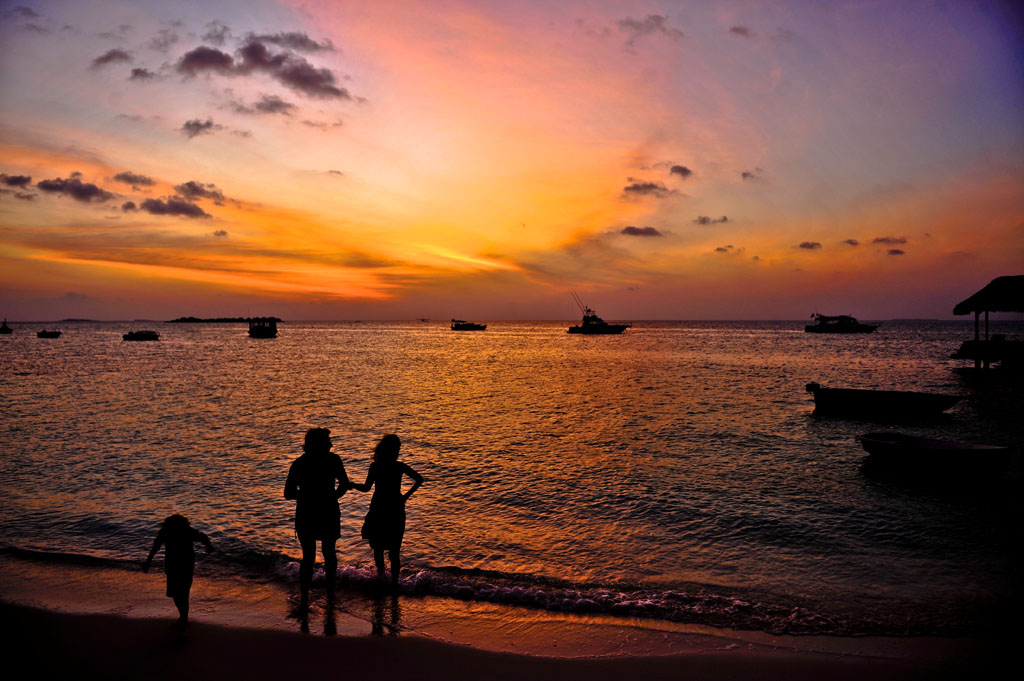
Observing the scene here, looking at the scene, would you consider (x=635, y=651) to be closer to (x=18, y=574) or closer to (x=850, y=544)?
(x=850, y=544)

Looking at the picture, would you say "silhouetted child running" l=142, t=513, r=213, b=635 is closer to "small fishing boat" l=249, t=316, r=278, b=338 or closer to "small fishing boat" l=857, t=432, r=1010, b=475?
"small fishing boat" l=857, t=432, r=1010, b=475

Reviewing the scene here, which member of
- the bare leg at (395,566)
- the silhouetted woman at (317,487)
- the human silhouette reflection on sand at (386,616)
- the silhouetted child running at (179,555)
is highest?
the silhouetted woman at (317,487)

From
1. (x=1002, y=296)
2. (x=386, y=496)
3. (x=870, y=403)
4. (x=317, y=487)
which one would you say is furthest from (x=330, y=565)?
(x=1002, y=296)

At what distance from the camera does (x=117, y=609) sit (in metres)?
6.98

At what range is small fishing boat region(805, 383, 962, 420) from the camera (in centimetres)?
2570

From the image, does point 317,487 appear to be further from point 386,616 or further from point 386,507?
point 386,616

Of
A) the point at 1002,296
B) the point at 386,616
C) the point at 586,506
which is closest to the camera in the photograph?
the point at 386,616

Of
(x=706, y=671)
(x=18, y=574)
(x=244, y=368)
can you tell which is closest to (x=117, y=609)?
(x=18, y=574)

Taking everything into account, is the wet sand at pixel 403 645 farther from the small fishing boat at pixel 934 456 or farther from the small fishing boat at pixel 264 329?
the small fishing boat at pixel 264 329

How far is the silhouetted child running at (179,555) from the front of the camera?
5973 millimetres

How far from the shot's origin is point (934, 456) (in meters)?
14.1

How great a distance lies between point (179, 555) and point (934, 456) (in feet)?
55.6

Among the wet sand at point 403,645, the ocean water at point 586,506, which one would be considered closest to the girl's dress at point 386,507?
the wet sand at point 403,645

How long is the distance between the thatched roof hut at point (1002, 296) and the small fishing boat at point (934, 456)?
29213 millimetres
